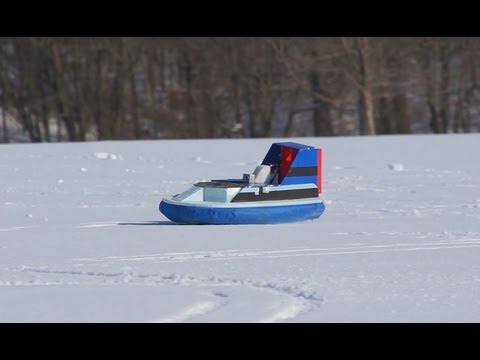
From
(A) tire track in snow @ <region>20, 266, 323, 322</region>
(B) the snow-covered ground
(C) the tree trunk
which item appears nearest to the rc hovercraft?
(B) the snow-covered ground

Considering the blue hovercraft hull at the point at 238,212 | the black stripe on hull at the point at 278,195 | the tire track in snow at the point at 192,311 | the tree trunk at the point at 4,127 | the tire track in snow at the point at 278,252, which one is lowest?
the tire track in snow at the point at 192,311

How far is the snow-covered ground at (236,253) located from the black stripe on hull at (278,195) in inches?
13.9

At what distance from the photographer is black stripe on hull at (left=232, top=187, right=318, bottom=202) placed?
12.1m

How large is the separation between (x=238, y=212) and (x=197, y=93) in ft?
75.4

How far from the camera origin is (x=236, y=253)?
10.0 meters

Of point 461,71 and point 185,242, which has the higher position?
point 461,71

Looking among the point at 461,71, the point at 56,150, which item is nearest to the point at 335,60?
the point at 461,71

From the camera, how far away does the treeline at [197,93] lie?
3356 centimetres

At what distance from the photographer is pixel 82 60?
116 feet

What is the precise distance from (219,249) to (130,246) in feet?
3.15

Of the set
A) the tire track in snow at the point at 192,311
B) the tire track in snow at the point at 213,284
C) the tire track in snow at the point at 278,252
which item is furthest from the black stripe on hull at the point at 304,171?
the tire track in snow at the point at 192,311

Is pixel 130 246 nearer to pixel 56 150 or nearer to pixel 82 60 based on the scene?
pixel 56 150

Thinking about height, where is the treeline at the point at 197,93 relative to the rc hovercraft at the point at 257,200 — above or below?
above

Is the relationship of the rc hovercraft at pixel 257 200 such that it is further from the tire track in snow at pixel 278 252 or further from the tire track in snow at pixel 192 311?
the tire track in snow at pixel 192 311
